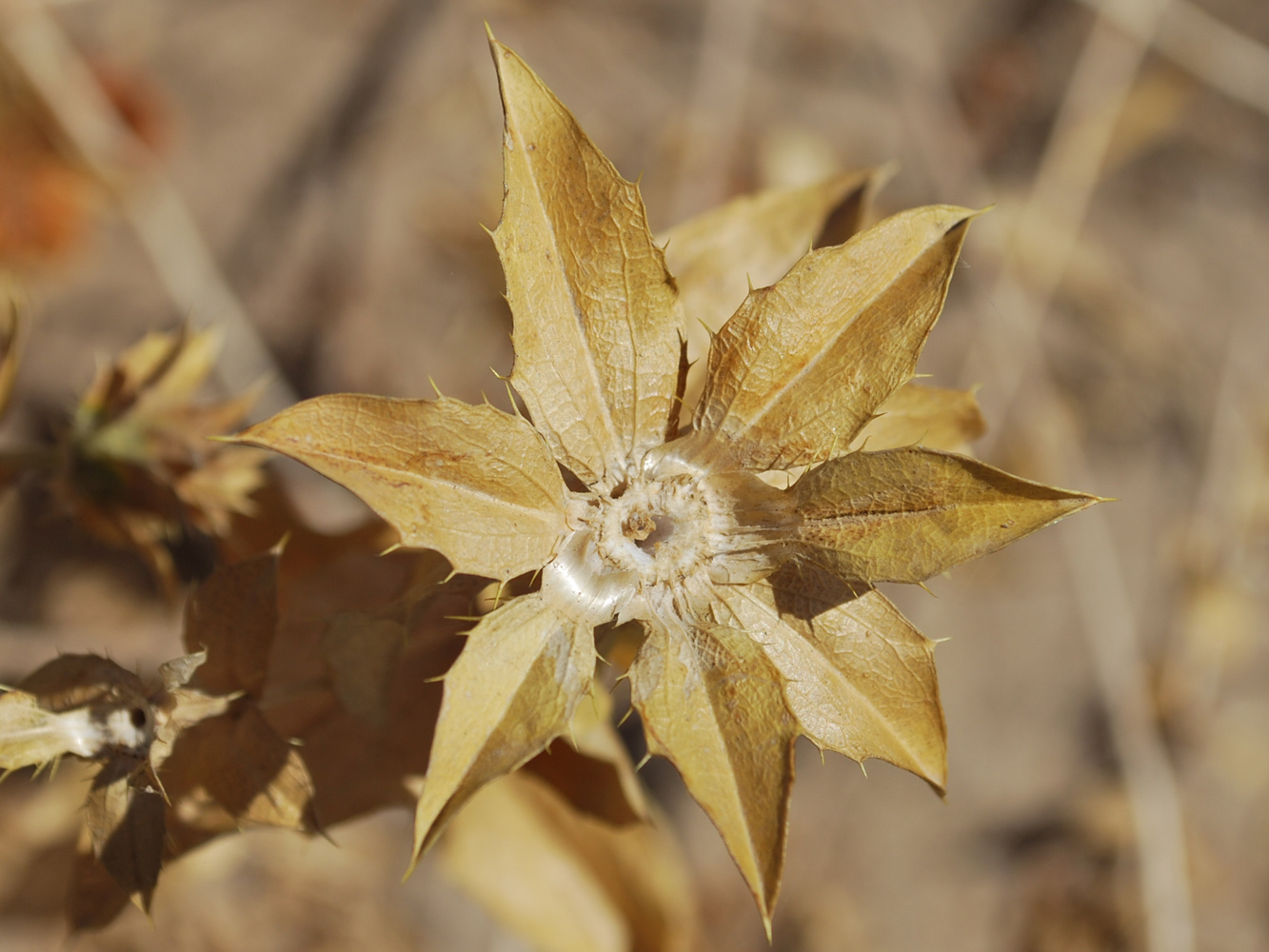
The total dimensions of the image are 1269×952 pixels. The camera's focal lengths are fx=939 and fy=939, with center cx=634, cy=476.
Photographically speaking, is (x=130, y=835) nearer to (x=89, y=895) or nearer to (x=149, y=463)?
(x=89, y=895)

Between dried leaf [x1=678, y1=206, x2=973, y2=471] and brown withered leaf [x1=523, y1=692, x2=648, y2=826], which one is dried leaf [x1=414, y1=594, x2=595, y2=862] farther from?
brown withered leaf [x1=523, y1=692, x2=648, y2=826]

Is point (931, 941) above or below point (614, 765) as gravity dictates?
below

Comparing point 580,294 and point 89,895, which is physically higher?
point 580,294

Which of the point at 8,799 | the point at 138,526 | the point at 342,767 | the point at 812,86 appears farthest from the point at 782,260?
the point at 8,799

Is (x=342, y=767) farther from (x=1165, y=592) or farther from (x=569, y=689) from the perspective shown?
(x=1165, y=592)

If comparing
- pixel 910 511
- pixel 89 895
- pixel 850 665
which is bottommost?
pixel 89 895

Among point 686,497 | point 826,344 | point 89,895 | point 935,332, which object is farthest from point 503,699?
point 935,332

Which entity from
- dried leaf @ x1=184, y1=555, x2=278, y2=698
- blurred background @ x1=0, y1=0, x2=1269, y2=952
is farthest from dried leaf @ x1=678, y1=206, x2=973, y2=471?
blurred background @ x1=0, y1=0, x2=1269, y2=952
